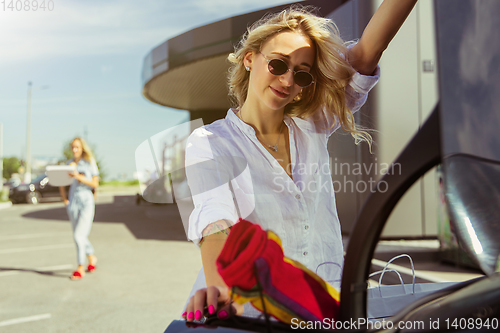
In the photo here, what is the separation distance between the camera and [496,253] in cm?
60

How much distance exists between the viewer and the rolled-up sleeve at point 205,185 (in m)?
0.62

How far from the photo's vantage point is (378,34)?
73 centimetres

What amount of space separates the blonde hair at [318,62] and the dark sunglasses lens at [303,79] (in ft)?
0.04

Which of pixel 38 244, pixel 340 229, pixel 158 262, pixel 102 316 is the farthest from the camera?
pixel 38 244

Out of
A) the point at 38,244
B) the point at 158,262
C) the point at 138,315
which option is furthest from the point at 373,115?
the point at 38,244

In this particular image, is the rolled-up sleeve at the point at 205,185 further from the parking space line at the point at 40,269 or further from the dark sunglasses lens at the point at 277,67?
the parking space line at the point at 40,269

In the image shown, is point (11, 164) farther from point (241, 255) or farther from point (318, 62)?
point (241, 255)

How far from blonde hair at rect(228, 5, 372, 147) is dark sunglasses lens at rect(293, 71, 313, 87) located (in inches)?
0.5

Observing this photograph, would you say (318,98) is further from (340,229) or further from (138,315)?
(138,315)

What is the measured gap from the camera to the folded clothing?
1.82 ft

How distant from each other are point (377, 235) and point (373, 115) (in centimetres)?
34

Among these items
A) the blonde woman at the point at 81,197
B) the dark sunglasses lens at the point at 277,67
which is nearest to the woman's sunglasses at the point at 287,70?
the dark sunglasses lens at the point at 277,67

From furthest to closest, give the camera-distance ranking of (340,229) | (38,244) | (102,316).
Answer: (38,244) < (102,316) < (340,229)

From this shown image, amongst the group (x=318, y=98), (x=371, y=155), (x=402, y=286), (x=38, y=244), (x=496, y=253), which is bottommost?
(x=38, y=244)
